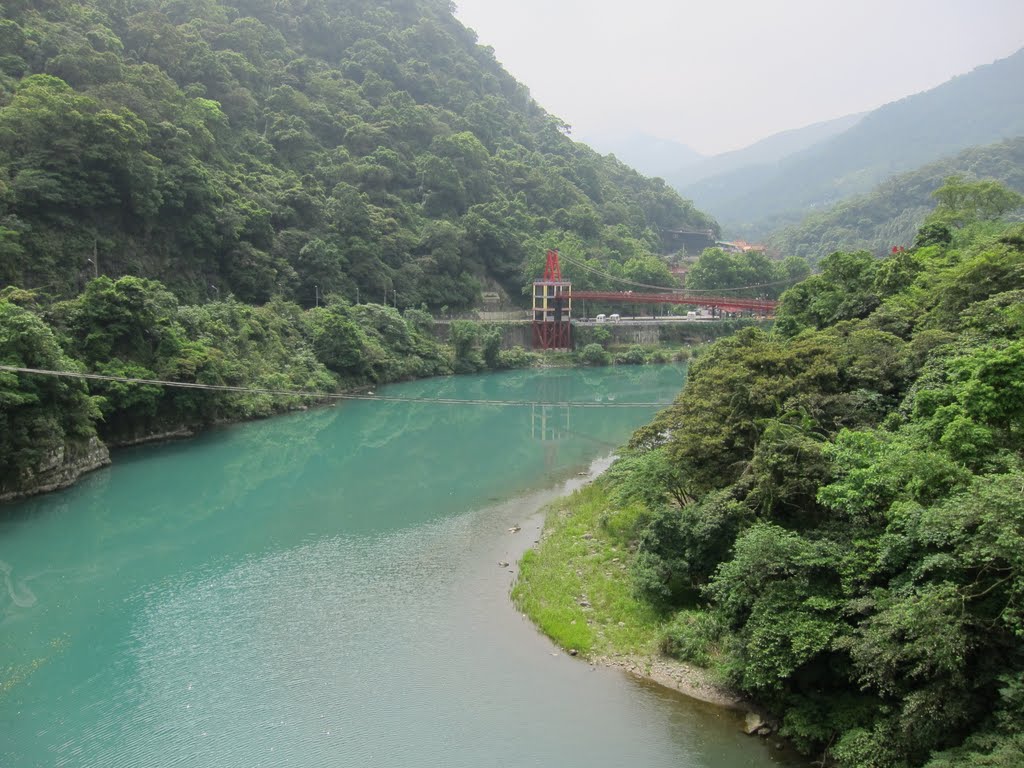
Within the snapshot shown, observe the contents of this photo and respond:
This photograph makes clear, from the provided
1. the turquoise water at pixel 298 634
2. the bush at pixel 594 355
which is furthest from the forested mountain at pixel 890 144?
the turquoise water at pixel 298 634

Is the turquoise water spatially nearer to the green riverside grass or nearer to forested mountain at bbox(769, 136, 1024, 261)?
the green riverside grass

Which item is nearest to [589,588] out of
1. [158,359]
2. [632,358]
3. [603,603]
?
[603,603]

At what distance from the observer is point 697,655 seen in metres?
7.51

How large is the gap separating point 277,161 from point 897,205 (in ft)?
183

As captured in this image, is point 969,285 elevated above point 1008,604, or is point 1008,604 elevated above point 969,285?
point 969,285

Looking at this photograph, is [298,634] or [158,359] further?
[158,359]

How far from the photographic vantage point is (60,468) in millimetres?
13914

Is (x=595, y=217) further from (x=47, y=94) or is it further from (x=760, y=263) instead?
(x=47, y=94)

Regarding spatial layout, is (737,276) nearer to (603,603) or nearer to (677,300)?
(677,300)

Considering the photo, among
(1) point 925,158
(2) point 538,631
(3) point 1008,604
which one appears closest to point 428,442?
(2) point 538,631

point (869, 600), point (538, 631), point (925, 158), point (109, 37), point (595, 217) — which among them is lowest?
point (538, 631)

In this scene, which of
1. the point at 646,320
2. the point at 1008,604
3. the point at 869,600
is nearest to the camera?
the point at 1008,604

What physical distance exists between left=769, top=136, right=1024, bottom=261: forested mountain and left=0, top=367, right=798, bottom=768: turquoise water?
55123 mm

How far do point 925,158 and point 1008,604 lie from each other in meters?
115
